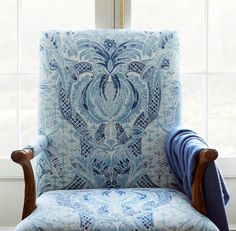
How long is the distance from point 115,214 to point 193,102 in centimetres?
100

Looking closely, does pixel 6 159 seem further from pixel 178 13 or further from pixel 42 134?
pixel 178 13

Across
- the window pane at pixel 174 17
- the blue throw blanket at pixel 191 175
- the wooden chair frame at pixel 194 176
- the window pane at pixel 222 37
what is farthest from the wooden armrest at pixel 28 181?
the window pane at pixel 222 37

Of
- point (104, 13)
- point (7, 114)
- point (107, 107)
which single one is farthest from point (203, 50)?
point (7, 114)

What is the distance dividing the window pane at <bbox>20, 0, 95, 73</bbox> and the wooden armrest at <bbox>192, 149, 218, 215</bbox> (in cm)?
103

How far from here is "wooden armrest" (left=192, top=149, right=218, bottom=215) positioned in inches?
61.2

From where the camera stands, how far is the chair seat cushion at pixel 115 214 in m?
1.52

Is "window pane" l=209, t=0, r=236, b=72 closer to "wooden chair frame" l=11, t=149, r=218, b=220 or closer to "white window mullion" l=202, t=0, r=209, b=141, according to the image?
"white window mullion" l=202, t=0, r=209, b=141

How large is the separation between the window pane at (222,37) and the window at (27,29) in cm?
49

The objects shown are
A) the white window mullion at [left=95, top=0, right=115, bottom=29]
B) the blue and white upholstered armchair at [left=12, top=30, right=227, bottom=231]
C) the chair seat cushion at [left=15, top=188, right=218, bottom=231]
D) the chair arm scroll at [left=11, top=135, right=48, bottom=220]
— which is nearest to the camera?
the chair seat cushion at [left=15, top=188, right=218, bottom=231]

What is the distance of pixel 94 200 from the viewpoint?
66.8 inches

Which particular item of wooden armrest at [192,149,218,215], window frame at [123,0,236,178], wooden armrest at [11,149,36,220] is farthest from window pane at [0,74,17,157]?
wooden armrest at [192,149,218,215]

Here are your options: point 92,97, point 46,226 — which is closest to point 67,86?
point 92,97

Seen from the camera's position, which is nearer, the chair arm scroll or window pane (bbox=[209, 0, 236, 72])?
the chair arm scroll

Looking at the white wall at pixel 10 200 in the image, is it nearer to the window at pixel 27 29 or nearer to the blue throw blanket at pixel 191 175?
the window at pixel 27 29
